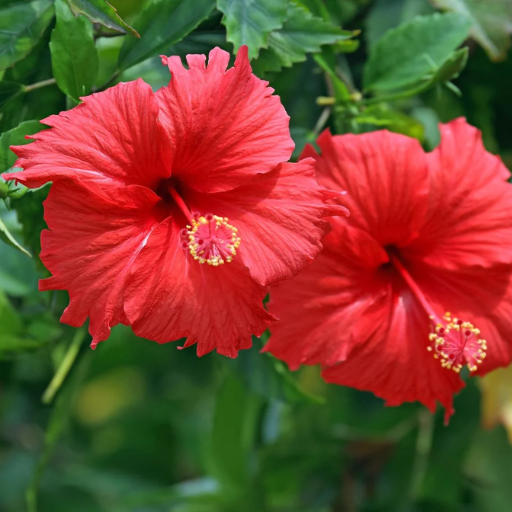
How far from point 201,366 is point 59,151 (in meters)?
1.19

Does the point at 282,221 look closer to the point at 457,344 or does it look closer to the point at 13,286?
the point at 457,344

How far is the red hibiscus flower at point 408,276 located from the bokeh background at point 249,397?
102mm

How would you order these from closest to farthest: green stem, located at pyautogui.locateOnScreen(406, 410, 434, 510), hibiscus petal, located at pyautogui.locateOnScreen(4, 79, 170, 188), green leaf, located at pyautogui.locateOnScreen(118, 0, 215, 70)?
1. hibiscus petal, located at pyautogui.locateOnScreen(4, 79, 170, 188)
2. green leaf, located at pyautogui.locateOnScreen(118, 0, 215, 70)
3. green stem, located at pyautogui.locateOnScreen(406, 410, 434, 510)

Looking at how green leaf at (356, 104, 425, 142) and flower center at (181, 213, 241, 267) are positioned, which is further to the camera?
green leaf at (356, 104, 425, 142)

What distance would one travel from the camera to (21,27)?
0.76 metres

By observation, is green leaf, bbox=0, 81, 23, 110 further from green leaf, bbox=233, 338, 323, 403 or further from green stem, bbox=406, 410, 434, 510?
green stem, bbox=406, 410, 434, 510

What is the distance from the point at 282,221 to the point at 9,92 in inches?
13.2

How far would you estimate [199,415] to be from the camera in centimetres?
193

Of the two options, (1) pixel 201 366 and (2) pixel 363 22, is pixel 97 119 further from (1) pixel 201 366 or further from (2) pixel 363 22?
(1) pixel 201 366

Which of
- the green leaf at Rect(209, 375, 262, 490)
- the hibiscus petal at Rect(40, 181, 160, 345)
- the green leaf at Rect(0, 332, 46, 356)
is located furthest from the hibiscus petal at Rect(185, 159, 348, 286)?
the green leaf at Rect(209, 375, 262, 490)

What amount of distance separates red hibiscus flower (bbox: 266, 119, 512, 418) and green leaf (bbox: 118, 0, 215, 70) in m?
0.18

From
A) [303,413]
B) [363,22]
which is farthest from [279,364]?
[303,413]

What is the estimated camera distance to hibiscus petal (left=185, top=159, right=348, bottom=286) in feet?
2.25

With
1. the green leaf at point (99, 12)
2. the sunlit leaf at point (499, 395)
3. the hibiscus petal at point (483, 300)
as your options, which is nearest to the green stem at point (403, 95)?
the hibiscus petal at point (483, 300)
